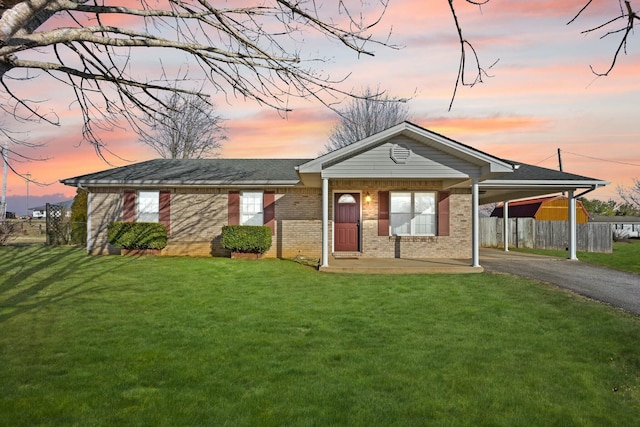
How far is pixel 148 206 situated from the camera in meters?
17.4

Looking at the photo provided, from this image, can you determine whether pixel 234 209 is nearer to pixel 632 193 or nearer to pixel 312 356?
pixel 312 356

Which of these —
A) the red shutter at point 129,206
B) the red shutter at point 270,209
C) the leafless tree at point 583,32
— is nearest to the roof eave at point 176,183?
the red shutter at point 129,206

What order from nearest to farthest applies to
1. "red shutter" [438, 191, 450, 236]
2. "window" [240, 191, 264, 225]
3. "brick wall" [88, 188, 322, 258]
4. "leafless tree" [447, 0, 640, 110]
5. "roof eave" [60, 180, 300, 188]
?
"leafless tree" [447, 0, 640, 110] < "red shutter" [438, 191, 450, 236] < "roof eave" [60, 180, 300, 188] < "brick wall" [88, 188, 322, 258] < "window" [240, 191, 264, 225]

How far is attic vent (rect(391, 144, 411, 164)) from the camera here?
522 inches

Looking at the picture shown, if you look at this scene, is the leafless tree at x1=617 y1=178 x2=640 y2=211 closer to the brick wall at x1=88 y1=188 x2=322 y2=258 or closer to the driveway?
the driveway

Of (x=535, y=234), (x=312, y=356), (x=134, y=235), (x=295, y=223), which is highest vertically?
(x=295, y=223)

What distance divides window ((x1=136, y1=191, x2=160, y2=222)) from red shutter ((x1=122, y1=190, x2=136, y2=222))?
187 mm

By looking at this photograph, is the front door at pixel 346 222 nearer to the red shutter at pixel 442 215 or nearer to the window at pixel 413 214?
the window at pixel 413 214

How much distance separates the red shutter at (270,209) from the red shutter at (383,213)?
4132 mm

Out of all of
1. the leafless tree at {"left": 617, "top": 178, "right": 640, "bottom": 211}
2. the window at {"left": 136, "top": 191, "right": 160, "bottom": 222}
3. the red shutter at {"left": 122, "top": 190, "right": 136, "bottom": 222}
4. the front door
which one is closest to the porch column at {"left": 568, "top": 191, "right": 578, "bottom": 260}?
the front door

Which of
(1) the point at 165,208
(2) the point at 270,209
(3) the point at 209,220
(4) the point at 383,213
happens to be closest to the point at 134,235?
(1) the point at 165,208

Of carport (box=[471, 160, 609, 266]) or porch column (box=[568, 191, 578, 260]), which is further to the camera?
porch column (box=[568, 191, 578, 260])

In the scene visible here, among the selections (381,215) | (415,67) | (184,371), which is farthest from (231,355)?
(381,215)

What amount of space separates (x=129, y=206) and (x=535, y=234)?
67.3 feet
